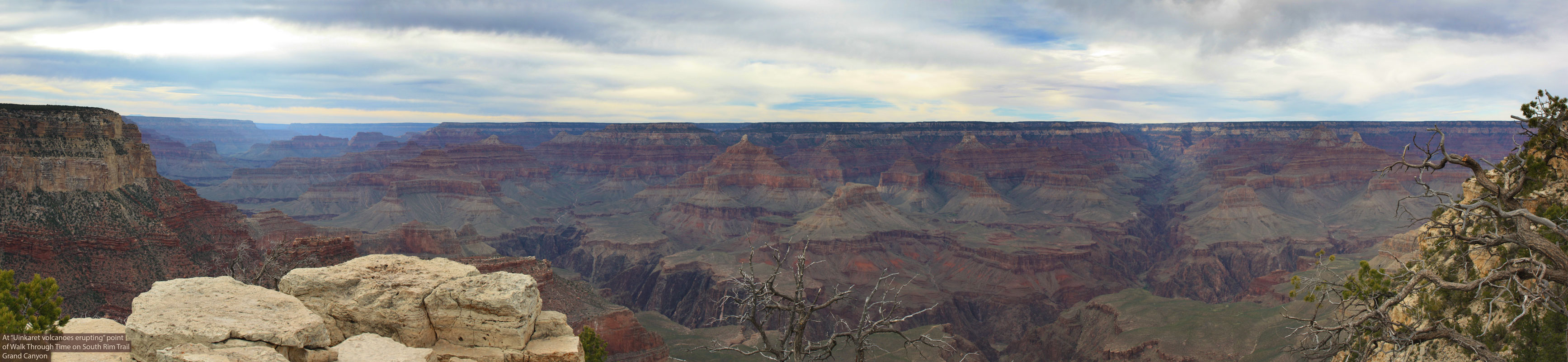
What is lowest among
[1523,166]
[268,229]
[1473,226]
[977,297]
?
[977,297]

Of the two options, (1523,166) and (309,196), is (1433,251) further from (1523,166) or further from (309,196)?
(309,196)

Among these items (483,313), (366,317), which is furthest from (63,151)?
(483,313)

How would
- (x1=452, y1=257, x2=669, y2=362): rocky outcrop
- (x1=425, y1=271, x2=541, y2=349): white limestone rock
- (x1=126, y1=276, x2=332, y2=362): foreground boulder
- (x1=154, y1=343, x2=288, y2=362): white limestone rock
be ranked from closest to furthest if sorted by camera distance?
(x1=154, y1=343, x2=288, y2=362): white limestone rock → (x1=126, y1=276, x2=332, y2=362): foreground boulder → (x1=425, y1=271, x2=541, y2=349): white limestone rock → (x1=452, y1=257, x2=669, y2=362): rocky outcrop

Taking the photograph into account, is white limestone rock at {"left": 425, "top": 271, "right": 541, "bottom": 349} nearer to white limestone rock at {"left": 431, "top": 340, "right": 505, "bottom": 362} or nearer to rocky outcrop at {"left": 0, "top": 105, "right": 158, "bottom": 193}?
white limestone rock at {"left": 431, "top": 340, "right": 505, "bottom": 362}

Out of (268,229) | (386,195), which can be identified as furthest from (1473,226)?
(386,195)

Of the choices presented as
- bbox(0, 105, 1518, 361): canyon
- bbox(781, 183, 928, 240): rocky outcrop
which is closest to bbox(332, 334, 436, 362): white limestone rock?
bbox(0, 105, 1518, 361): canyon

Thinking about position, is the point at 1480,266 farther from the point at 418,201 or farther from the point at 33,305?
the point at 418,201

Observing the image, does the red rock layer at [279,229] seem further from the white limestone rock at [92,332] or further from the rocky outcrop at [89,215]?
the white limestone rock at [92,332]
